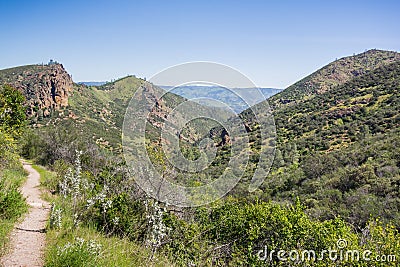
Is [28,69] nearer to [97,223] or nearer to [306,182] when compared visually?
[306,182]

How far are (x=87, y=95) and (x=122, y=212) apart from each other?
110 meters

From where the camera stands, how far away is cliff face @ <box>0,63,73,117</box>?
260 ft

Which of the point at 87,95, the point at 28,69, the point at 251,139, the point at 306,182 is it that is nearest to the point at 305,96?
the point at 251,139

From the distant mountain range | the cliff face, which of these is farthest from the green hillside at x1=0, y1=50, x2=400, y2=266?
the cliff face

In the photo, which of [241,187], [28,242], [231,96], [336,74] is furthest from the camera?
[336,74]

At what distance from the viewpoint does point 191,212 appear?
715cm

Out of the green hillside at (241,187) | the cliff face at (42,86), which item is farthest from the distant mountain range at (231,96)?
the cliff face at (42,86)

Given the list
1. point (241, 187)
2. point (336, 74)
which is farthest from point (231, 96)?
point (336, 74)

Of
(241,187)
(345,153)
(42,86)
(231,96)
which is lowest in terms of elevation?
(241,187)

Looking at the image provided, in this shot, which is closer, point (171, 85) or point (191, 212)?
point (171, 85)

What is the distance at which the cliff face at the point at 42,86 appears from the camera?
79188 millimetres

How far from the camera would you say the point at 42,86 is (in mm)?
84750

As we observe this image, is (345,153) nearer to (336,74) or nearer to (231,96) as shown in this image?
(231,96)

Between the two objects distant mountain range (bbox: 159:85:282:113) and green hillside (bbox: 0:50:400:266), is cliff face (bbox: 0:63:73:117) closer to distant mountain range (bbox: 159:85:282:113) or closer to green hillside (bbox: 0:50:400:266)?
green hillside (bbox: 0:50:400:266)
